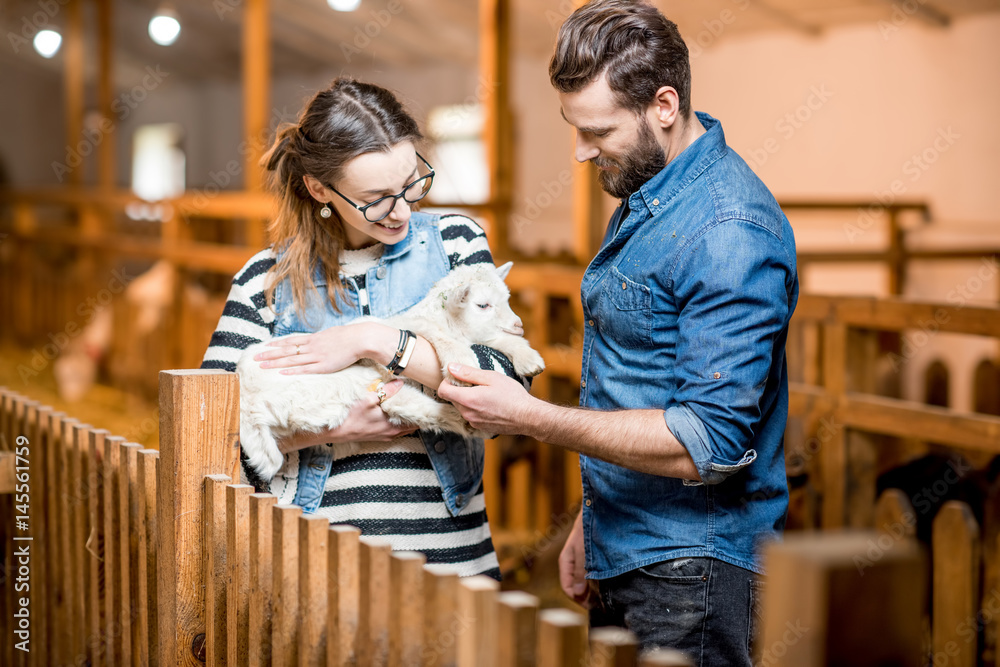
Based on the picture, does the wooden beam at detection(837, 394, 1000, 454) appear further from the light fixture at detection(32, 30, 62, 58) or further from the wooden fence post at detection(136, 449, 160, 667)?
the light fixture at detection(32, 30, 62, 58)

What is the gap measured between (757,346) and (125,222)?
14941 mm

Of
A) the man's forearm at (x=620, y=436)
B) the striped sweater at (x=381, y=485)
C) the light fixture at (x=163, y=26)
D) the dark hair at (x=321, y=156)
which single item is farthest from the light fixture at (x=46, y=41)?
the man's forearm at (x=620, y=436)

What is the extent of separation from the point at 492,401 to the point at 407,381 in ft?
0.93

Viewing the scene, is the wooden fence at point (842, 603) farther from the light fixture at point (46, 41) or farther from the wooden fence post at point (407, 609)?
the light fixture at point (46, 41)

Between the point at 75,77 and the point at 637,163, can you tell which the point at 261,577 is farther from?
the point at 75,77

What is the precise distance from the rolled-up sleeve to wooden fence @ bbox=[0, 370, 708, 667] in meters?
0.38

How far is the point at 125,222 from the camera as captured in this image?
14.9 metres

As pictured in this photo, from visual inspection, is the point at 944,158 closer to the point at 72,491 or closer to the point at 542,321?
the point at 542,321

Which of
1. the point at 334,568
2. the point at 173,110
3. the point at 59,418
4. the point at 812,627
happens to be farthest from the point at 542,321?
the point at 173,110

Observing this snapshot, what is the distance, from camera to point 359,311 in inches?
76.4

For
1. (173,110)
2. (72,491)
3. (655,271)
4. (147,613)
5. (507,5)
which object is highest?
(173,110)

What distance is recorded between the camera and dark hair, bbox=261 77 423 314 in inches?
70.9

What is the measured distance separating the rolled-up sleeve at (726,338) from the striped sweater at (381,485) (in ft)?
1.49

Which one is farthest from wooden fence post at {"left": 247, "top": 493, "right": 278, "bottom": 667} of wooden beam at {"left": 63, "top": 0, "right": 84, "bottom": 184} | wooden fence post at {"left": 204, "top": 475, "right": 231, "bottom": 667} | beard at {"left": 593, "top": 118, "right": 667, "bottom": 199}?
wooden beam at {"left": 63, "top": 0, "right": 84, "bottom": 184}
